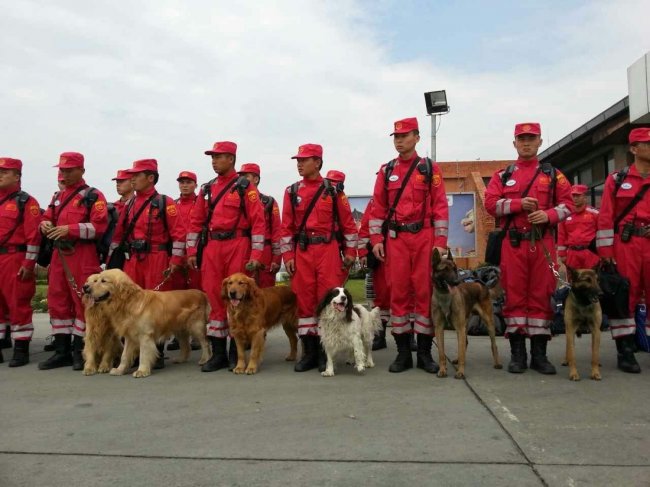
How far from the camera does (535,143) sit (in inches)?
237

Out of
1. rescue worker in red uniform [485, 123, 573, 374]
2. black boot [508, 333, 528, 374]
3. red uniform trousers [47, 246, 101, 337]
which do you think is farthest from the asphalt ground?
red uniform trousers [47, 246, 101, 337]

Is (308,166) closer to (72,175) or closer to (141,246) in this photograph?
(141,246)

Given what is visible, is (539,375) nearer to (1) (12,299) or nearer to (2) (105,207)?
Result: (2) (105,207)

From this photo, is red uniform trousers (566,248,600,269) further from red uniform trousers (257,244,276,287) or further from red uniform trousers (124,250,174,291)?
red uniform trousers (124,250,174,291)

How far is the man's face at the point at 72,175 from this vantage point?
674 centimetres

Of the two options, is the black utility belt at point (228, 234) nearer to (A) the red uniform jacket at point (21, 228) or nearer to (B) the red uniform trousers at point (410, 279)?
(B) the red uniform trousers at point (410, 279)

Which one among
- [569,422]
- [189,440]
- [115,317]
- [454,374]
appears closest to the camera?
[189,440]

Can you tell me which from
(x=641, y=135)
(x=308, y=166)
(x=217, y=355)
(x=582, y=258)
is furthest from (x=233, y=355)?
(x=582, y=258)

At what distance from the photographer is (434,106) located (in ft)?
40.2

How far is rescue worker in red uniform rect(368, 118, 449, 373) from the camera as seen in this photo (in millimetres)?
5945

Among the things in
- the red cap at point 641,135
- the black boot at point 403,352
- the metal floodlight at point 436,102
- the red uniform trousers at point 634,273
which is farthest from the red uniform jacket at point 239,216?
the metal floodlight at point 436,102

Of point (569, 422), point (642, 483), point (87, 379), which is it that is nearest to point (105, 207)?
point (87, 379)

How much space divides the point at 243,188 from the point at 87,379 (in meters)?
2.65

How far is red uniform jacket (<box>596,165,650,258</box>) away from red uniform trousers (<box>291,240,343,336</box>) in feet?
9.42
